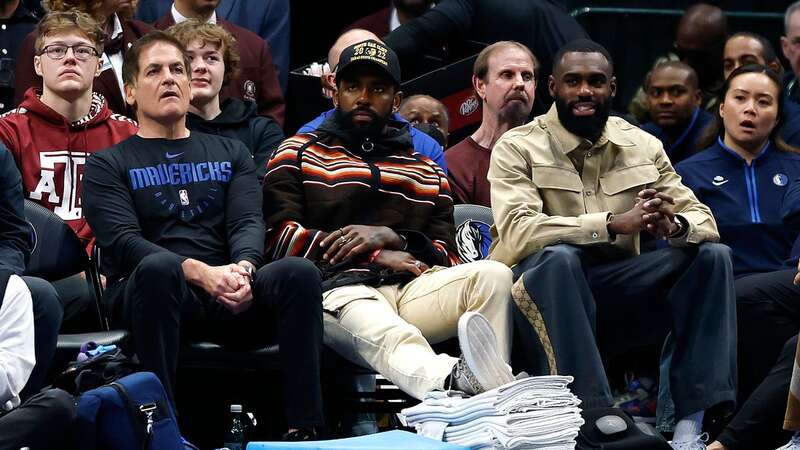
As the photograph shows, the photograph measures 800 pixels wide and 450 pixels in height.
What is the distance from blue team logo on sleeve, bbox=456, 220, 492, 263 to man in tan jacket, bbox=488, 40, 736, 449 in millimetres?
307

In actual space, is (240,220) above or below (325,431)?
above

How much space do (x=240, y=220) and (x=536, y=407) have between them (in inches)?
61.3

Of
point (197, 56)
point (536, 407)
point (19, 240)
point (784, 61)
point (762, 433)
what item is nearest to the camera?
point (536, 407)

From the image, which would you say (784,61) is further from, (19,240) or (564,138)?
(19,240)

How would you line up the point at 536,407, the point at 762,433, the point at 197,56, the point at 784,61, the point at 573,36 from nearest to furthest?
the point at 536,407, the point at 762,433, the point at 197,56, the point at 573,36, the point at 784,61

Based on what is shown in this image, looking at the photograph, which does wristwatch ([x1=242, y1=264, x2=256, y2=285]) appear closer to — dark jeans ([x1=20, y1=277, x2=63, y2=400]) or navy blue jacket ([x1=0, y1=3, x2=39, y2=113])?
dark jeans ([x1=20, y1=277, x2=63, y2=400])

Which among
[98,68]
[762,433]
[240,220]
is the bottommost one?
[762,433]

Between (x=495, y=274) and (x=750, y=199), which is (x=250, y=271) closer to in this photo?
(x=495, y=274)

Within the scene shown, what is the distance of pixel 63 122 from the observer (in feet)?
21.7

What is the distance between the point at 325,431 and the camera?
5.92 meters

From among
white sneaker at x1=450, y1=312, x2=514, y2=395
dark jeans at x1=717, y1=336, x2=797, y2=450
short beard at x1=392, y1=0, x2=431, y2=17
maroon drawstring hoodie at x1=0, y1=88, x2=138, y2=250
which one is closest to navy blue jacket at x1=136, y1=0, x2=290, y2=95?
short beard at x1=392, y1=0, x2=431, y2=17

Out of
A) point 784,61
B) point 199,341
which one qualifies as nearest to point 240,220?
point 199,341

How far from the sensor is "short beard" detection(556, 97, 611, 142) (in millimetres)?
6410

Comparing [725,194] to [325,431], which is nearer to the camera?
[325,431]
